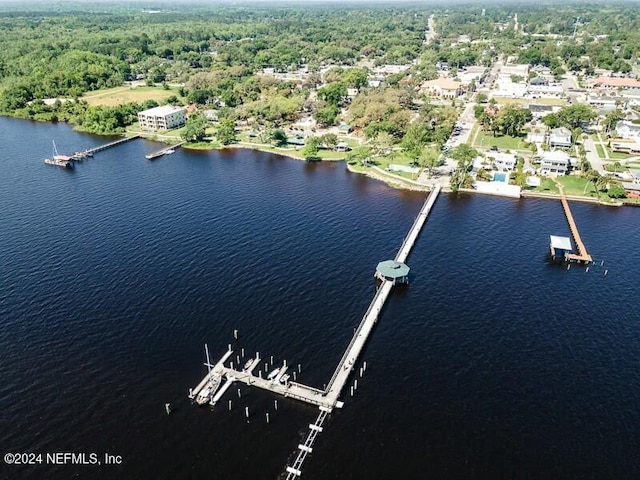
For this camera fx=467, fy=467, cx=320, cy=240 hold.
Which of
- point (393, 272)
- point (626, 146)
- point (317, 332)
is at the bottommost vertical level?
point (317, 332)

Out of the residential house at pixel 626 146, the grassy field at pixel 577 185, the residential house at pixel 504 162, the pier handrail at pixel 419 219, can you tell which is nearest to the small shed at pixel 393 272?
the pier handrail at pixel 419 219

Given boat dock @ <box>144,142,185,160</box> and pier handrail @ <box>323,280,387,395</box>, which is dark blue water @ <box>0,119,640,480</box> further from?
boat dock @ <box>144,142,185,160</box>

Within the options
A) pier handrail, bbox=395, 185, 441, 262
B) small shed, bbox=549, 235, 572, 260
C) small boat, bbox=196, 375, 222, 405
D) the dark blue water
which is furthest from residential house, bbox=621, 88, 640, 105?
small boat, bbox=196, 375, 222, 405

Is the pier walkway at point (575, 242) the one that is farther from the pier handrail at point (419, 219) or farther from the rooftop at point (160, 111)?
the rooftop at point (160, 111)

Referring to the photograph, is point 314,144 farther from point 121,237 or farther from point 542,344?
point 542,344

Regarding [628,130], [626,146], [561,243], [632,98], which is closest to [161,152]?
[561,243]

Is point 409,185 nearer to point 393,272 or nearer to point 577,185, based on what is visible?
point 577,185
